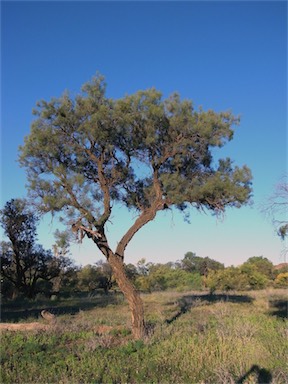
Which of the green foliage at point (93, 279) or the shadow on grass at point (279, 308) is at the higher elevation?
the green foliage at point (93, 279)

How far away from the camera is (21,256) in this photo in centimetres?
2955

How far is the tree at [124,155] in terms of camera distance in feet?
43.2

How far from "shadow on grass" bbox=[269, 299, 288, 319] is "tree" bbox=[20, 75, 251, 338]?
5.95m

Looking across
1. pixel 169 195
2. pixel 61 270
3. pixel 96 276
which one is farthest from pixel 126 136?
pixel 96 276

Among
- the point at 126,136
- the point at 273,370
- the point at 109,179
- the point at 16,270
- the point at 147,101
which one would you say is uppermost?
the point at 147,101

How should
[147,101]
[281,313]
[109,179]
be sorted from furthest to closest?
[281,313], [109,179], [147,101]

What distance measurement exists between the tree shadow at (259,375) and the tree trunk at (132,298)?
4205 millimetres

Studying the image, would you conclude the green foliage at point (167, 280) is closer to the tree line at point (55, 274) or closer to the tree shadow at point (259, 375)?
the tree line at point (55, 274)

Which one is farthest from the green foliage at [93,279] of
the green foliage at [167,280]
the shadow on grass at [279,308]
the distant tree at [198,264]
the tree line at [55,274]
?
the distant tree at [198,264]

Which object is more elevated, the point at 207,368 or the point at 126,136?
the point at 126,136

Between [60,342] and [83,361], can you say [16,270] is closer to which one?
[60,342]

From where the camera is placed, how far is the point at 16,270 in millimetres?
30297

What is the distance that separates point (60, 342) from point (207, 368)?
4.26 metres

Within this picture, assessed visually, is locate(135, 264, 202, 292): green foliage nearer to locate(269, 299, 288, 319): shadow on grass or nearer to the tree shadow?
locate(269, 299, 288, 319): shadow on grass
